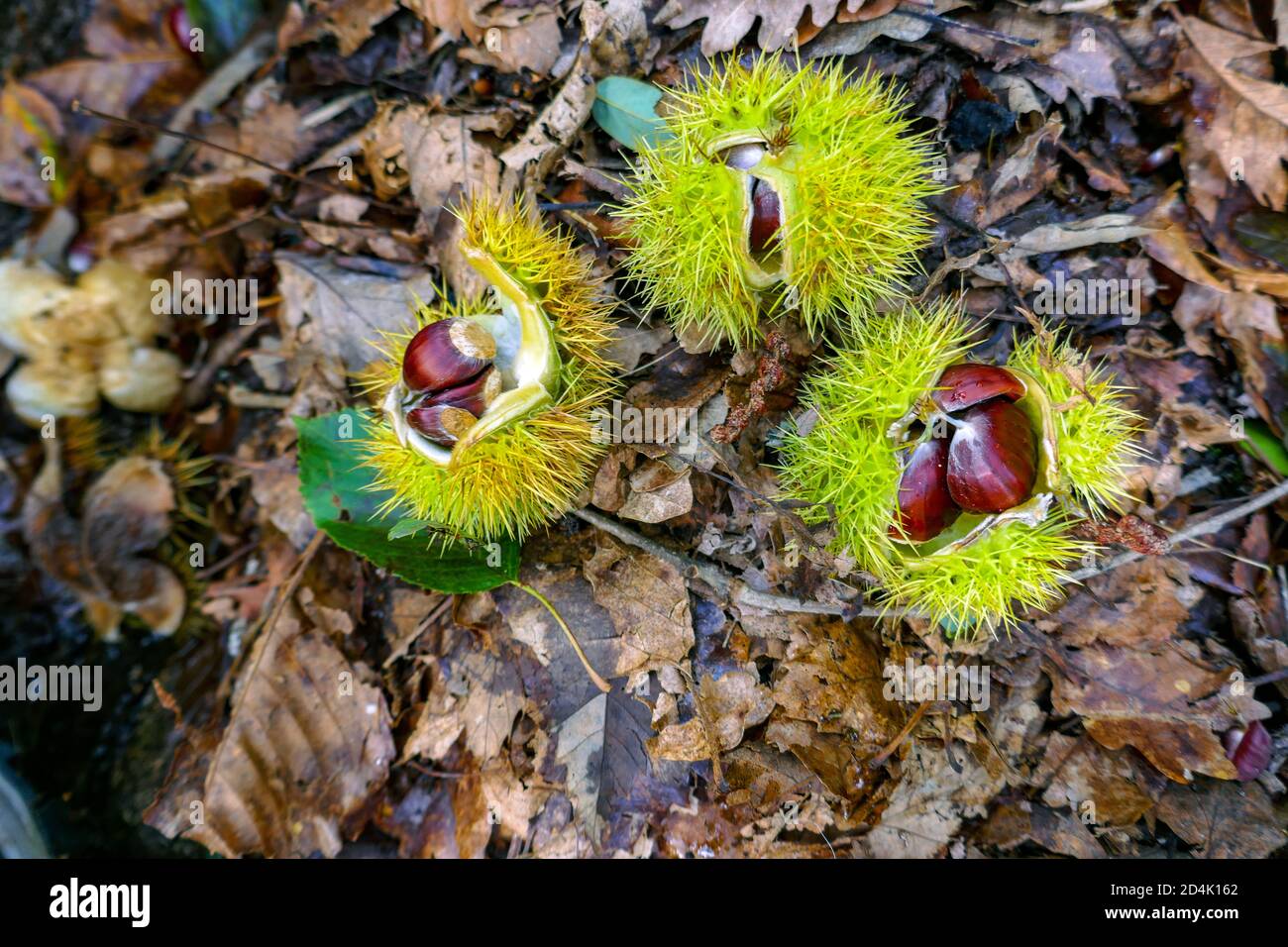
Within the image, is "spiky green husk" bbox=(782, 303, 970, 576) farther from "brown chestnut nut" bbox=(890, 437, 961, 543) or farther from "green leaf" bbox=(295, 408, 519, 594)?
"green leaf" bbox=(295, 408, 519, 594)

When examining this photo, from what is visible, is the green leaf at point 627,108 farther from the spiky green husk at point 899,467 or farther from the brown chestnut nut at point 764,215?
the spiky green husk at point 899,467

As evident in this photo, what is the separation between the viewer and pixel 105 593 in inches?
92.2

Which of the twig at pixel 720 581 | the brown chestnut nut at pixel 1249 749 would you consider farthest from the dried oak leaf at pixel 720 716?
the brown chestnut nut at pixel 1249 749

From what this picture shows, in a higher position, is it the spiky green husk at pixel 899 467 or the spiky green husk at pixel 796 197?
the spiky green husk at pixel 796 197

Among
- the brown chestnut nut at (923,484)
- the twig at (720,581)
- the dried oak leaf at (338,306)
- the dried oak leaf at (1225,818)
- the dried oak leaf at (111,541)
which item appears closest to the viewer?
the brown chestnut nut at (923,484)

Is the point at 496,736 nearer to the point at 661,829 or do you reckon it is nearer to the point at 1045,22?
the point at 661,829

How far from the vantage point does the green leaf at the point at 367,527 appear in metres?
1.95

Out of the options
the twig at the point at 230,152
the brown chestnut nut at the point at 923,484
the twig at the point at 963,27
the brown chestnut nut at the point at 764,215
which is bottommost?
the brown chestnut nut at the point at 923,484
